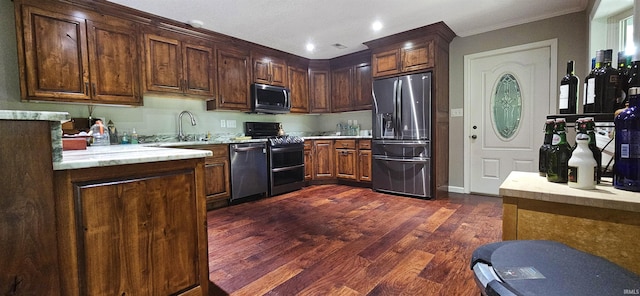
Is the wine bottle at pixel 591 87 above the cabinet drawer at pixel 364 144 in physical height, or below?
above

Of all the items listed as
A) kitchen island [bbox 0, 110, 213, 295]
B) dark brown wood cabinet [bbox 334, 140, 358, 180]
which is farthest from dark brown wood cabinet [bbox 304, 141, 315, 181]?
kitchen island [bbox 0, 110, 213, 295]

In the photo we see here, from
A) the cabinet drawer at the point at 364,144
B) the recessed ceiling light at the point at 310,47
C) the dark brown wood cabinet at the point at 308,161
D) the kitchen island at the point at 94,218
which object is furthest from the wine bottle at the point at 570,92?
the dark brown wood cabinet at the point at 308,161

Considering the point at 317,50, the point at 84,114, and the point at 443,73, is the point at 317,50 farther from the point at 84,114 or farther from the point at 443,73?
the point at 84,114

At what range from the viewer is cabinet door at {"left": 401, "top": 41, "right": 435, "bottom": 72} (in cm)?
354

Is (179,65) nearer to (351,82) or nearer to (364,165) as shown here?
(351,82)

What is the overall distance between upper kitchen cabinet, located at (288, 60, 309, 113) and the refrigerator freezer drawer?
162cm

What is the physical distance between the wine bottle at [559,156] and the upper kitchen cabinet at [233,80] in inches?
139

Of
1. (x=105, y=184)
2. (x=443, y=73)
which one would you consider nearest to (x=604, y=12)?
(x=443, y=73)

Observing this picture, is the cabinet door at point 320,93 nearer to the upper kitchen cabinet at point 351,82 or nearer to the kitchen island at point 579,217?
the upper kitchen cabinet at point 351,82

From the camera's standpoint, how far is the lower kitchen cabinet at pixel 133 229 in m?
1.10

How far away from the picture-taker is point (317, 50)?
14.6 ft

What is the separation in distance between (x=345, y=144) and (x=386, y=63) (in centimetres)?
138

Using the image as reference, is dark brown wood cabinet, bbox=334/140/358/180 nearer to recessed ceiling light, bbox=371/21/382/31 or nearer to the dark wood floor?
the dark wood floor

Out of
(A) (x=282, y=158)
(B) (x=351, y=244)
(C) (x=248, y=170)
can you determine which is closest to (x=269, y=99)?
(A) (x=282, y=158)
